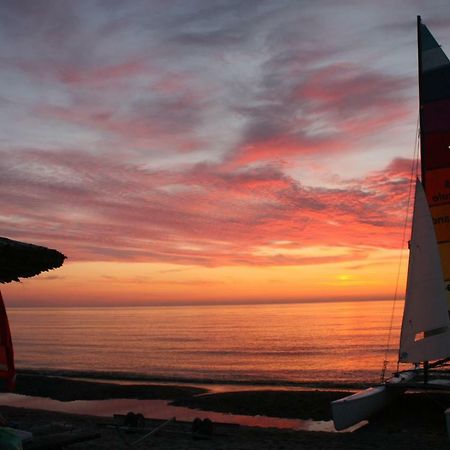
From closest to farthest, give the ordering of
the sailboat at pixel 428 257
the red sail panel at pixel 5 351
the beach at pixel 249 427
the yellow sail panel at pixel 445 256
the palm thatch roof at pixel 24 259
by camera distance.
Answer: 1. the red sail panel at pixel 5 351
2. the palm thatch roof at pixel 24 259
3. the beach at pixel 249 427
4. the sailboat at pixel 428 257
5. the yellow sail panel at pixel 445 256

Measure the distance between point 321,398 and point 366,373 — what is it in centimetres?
2667

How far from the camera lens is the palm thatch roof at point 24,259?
9.98 metres

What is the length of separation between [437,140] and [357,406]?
997cm

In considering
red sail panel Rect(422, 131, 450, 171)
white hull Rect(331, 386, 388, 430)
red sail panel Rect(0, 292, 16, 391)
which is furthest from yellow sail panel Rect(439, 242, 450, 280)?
red sail panel Rect(0, 292, 16, 391)

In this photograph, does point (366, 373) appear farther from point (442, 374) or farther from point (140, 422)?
point (140, 422)

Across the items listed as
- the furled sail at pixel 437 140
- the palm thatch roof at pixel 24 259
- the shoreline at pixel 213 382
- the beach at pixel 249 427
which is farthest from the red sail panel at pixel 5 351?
the shoreline at pixel 213 382

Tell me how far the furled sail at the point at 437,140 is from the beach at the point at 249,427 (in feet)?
16.7

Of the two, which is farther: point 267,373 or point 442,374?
point 267,373

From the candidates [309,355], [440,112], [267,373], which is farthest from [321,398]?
[309,355]

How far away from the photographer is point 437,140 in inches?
785

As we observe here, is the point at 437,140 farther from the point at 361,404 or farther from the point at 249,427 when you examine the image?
the point at 249,427

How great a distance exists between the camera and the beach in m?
15.4

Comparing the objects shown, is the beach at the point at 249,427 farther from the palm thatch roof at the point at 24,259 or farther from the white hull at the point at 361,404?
the palm thatch roof at the point at 24,259

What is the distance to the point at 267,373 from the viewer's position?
2047 inches
